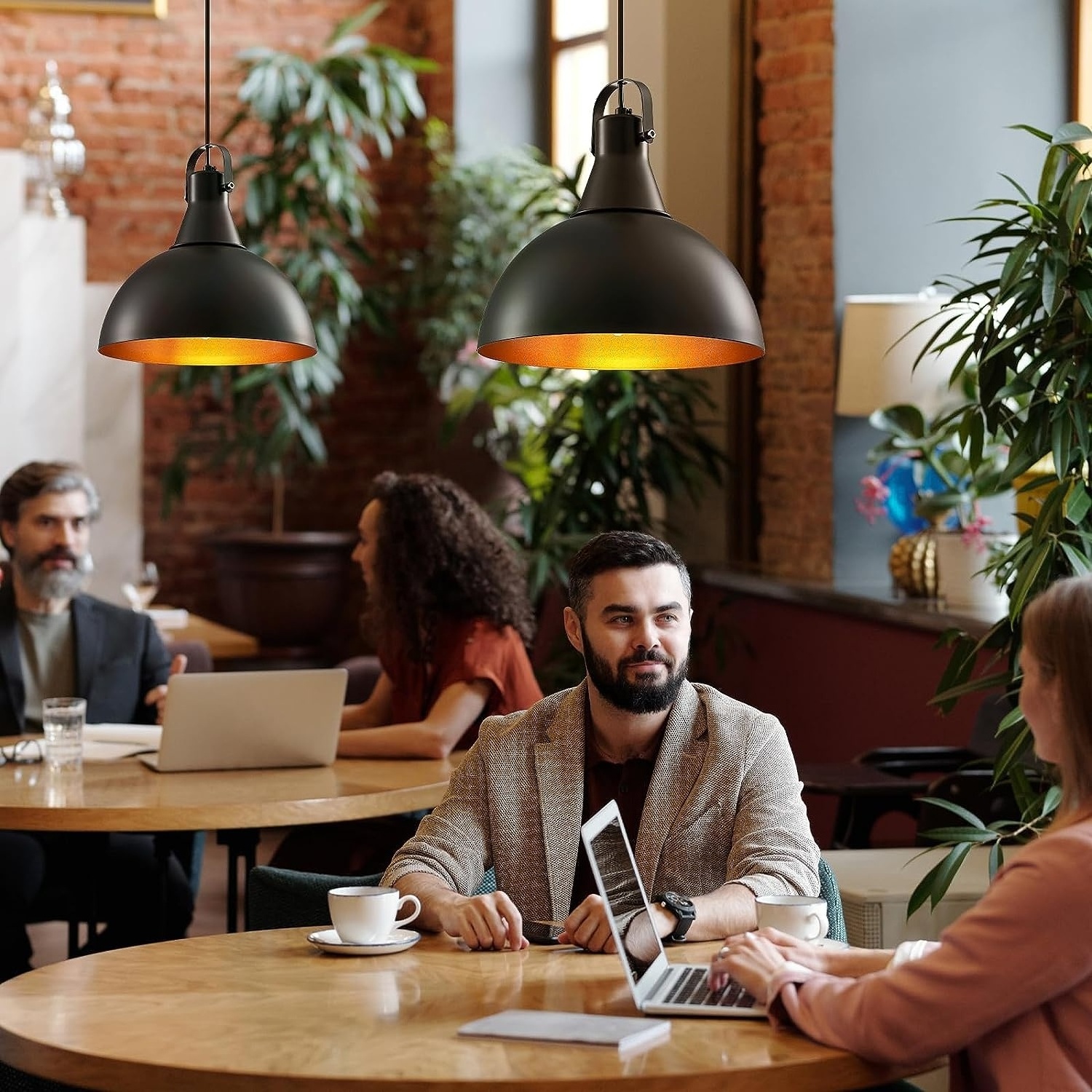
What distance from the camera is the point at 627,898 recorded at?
6.59 ft

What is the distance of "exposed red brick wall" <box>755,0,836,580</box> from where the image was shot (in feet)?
17.1

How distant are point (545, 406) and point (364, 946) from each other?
4.40 meters

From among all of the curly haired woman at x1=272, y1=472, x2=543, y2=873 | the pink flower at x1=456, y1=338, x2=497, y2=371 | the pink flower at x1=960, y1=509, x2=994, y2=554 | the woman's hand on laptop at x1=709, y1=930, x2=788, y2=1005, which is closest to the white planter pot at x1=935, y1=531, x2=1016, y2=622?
the pink flower at x1=960, y1=509, x2=994, y2=554

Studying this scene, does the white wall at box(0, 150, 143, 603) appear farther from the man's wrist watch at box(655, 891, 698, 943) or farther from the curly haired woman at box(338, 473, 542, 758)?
the man's wrist watch at box(655, 891, 698, 943)

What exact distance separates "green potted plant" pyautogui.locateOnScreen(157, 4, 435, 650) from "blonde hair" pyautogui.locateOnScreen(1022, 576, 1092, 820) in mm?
5677

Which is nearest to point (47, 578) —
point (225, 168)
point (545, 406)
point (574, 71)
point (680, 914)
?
point (225, 168)

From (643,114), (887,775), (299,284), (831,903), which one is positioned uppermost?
(299,284)

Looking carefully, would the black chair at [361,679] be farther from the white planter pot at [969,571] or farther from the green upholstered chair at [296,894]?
the green upholstered chair at [296,894]

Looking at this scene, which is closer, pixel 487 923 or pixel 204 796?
pixel 487 923

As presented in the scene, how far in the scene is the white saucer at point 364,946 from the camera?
215cm

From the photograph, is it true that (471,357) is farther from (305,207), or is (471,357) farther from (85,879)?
(85,879)

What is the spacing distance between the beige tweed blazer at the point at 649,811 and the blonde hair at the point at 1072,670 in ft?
2.16

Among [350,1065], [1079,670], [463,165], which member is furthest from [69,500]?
[463,165]

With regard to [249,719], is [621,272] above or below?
above
